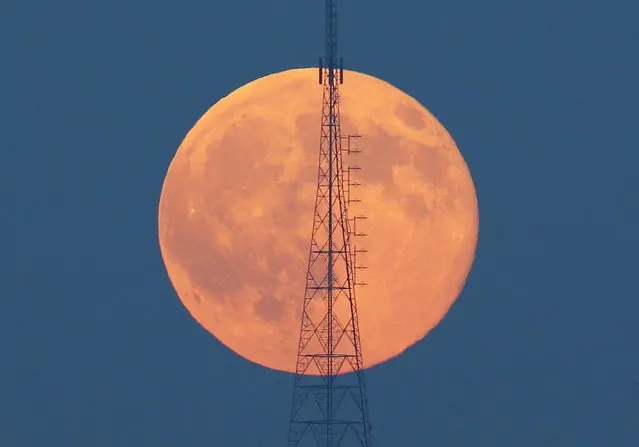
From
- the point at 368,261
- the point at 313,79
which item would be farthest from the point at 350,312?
the point at 313,79

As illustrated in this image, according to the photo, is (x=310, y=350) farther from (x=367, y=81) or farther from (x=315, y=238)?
(x=367, y=81)

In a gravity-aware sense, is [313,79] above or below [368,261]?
above

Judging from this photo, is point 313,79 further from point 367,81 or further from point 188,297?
point 188,297

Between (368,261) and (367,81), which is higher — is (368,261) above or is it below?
below

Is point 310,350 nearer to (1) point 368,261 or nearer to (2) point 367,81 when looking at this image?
(1) point 368,261

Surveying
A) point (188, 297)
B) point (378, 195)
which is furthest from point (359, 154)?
point (188, 297)

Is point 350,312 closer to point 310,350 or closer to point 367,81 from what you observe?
point 310,350
